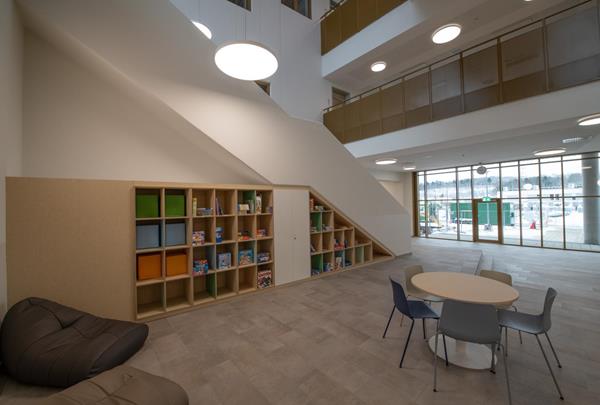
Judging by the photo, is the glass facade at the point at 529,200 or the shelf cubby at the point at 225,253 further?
the glass facade at the point at 529,200

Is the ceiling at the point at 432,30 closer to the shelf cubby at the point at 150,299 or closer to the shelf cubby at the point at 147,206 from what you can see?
the shelf cubby at the point at 147,206

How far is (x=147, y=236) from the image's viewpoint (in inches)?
152

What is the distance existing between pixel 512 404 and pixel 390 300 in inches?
92.5

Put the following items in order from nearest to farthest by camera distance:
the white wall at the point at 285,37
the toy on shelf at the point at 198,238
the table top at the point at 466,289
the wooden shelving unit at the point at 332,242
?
the table top at the point at 466,289 < the toy on shelf at the point at 198,238 < the wooden shelving unit at the point at 332,242 < the white wall at the point at 285,37

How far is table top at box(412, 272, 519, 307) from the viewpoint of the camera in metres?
2.43

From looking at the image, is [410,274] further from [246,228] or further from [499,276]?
[246,228]

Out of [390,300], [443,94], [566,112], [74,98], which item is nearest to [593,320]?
[390,300]

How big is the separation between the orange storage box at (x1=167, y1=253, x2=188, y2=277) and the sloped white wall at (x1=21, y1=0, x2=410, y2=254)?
1945 mm

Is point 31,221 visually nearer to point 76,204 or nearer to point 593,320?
point 76,204

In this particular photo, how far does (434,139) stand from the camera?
603cm

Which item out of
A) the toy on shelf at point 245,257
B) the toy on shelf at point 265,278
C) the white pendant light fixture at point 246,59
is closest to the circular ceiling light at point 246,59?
the white pendant light fixture at point 246,59

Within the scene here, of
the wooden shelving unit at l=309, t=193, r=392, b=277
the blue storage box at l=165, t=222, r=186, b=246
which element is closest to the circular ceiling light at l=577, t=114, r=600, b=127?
the wooden shelving unit at l=309, t=193, r=392, b=277

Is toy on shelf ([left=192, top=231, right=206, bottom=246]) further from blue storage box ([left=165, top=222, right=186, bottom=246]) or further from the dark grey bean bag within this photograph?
the dark grey bean bag

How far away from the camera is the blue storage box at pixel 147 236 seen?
3771 millimetres
